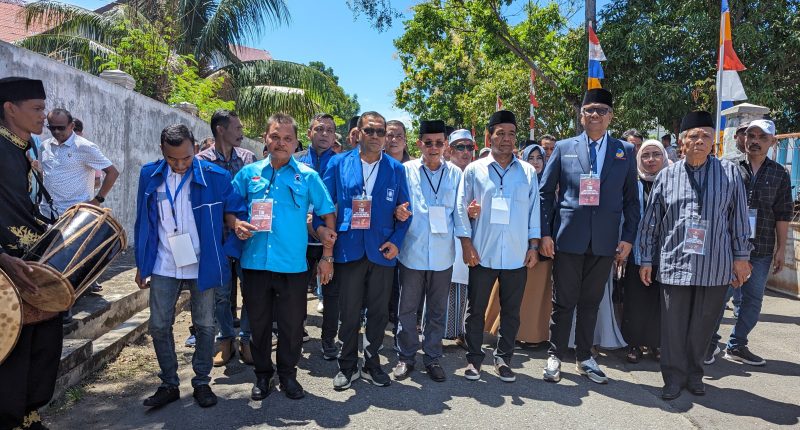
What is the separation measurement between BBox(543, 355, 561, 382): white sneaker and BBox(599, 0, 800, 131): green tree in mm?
11637

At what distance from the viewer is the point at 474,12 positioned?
14641 mm

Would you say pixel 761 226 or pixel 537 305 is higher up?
pixel 761 226

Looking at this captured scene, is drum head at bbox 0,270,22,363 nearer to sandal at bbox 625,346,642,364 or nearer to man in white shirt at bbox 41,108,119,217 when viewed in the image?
man in white shirt at bbox 41,108,119,217

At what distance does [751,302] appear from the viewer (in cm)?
520

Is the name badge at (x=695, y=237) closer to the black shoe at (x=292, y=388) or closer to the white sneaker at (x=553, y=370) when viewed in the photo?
the white sneaker at (x=553, y=370)

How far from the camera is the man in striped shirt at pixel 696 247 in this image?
4.20 metres

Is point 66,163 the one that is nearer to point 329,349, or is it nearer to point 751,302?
point 329,349

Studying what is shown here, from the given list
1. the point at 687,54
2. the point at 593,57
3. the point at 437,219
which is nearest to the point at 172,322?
the point at 437,219

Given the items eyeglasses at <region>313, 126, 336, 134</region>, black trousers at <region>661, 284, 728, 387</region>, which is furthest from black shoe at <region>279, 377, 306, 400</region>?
black trousers at <region>661, 284, 728, 387</region>

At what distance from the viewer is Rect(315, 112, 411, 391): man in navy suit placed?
14.0 ft

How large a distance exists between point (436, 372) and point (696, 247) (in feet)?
7.53

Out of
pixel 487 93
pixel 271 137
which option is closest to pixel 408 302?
pixel 271 137

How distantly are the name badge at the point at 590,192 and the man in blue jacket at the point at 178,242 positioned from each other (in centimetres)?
279

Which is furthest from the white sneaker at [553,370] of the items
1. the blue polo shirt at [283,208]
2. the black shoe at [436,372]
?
the blue polo shirt at [283,208]
